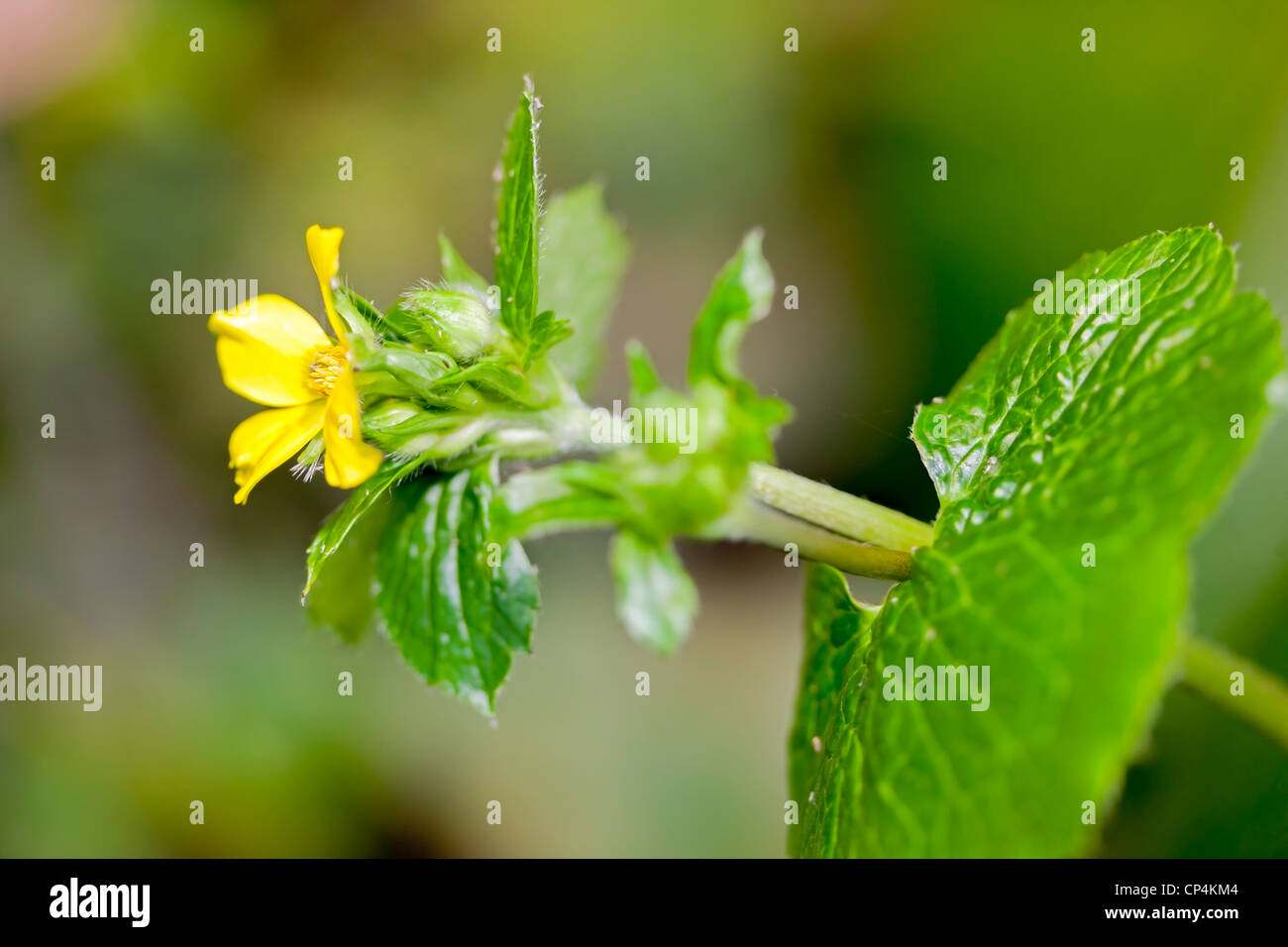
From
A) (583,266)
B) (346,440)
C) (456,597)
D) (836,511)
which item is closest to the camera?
(346,440)

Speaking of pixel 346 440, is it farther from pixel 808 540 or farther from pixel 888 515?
pixel 888 515

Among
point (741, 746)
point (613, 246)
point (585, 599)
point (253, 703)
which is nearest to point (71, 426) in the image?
point (253, 703)

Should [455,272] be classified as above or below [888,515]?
above

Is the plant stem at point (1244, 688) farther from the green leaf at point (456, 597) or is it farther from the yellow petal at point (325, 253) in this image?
the yellow petal at point (325, 253)

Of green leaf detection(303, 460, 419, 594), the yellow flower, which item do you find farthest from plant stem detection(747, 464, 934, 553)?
the yellow flower

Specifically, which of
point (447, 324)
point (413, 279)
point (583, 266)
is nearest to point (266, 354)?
point (447, 324)

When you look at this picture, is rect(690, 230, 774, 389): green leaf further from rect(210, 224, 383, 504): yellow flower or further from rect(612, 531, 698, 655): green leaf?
rect(210, 224, 383, 504): yellow flower
